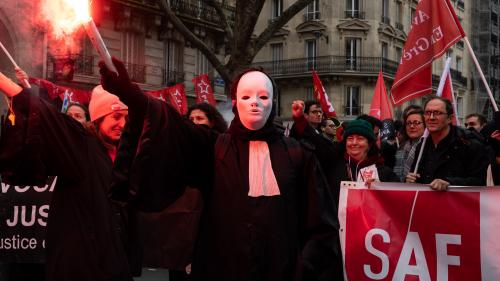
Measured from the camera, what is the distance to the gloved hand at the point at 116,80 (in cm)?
264

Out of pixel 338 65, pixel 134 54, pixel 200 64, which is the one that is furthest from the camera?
pixel 338 65

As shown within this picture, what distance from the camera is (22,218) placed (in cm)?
470

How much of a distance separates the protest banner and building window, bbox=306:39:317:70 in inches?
1307

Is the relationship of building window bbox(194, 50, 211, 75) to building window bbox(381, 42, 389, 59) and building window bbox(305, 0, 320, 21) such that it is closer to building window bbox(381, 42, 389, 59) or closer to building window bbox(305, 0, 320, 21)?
building window bbox(305, 0, 320, 21)

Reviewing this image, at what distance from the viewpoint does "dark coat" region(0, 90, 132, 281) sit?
297cm

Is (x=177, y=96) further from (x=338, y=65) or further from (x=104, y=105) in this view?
(x=338, y=65)

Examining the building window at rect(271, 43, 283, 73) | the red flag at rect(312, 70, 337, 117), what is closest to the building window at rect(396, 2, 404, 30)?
the building window at rect(271, 43, 283, 73)

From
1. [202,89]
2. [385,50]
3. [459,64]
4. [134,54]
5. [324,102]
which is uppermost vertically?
[459,64]

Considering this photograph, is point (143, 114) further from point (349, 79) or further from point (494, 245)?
point (349, 79)

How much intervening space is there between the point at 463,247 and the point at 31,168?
3.16 metres

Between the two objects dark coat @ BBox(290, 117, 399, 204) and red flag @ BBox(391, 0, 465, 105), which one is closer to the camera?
dark coat @ BBox(290, 117, 399, 204)

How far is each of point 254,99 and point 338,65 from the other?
112 ft

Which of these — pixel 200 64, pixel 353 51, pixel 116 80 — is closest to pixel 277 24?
pixel 116 80

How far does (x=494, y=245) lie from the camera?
467 centimetres
